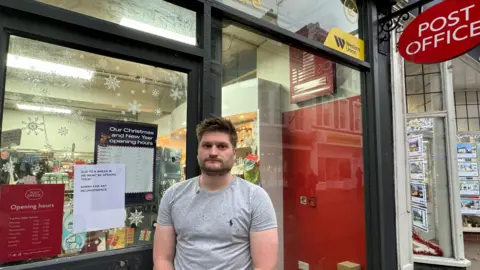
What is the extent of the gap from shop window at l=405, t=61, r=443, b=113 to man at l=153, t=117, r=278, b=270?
448 centimetres

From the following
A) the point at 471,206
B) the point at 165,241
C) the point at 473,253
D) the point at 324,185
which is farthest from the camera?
the point at 471,206

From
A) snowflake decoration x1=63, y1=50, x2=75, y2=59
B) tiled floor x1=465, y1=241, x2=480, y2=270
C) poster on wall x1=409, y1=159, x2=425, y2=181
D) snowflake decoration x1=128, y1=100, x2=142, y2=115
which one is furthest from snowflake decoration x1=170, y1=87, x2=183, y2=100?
tiled floor x1=465, y1=241, x2=480, y2=270

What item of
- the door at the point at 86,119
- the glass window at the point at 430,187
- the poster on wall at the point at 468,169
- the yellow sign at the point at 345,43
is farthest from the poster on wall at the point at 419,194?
the door at the point at 86,119

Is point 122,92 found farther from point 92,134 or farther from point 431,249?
point 431,249

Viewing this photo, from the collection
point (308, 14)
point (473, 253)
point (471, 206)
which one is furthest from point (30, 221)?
point (471, 206)

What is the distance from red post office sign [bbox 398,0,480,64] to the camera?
2.71 meters

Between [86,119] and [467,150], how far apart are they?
8197mm

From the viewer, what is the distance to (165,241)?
1.56 metres

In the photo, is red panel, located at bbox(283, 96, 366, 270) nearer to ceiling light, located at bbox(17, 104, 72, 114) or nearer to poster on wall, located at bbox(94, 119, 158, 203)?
poster on wall, located at bbox(94, 119, 158, 203)

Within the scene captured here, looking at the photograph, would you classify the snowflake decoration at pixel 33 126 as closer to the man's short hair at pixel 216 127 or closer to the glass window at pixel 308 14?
the man's short hair at pixel 216 127

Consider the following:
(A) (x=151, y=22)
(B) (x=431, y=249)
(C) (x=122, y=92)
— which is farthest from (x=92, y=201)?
(B) (x=431, y=249)

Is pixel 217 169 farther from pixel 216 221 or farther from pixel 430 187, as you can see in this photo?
pixel 430 187

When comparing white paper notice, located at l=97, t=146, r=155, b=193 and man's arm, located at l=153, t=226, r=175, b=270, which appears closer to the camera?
man's arm, located at l=153, t=226, r=175, b=270

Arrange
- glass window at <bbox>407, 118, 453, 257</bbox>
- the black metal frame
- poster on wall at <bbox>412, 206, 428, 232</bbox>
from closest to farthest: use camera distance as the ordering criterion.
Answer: the black metal frame → glass window at <bbox>407, 118, 453, 257</bbox> → poster on wall at <bbox>412, 206, 428, 232</bbox>
